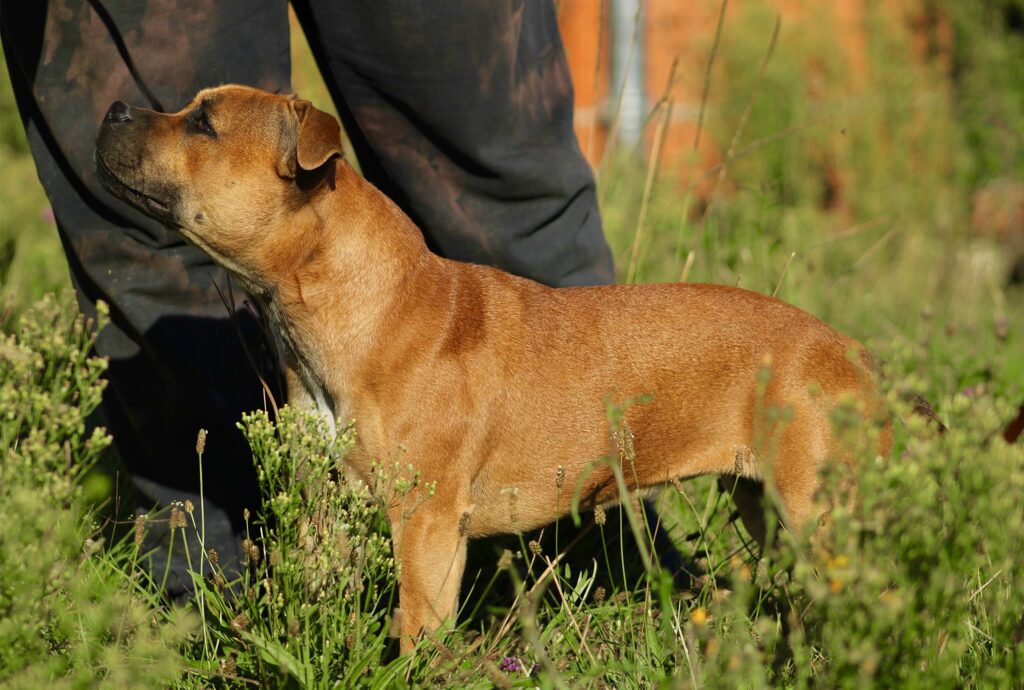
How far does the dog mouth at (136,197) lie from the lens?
3.17 m

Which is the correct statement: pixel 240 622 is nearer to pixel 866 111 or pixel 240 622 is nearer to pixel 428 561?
pixel 428 561

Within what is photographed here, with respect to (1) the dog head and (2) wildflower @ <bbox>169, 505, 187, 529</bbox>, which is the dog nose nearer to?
(1) the dog head

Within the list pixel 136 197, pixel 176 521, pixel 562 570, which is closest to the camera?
pixel 176 521

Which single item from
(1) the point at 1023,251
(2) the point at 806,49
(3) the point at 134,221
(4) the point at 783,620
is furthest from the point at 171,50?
(1) the point at 1023,251

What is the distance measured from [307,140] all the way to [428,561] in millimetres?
1139

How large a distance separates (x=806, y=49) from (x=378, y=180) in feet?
20.2

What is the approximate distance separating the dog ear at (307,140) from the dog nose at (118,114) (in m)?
0.41

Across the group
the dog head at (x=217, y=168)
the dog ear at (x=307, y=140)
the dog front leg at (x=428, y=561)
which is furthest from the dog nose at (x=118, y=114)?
the dog front leg at (x=428, y=561)

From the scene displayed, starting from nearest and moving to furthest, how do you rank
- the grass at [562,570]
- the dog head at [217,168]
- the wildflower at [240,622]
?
the grass at [562,570], the wildflower at [240,622], the dog head at [217,168]

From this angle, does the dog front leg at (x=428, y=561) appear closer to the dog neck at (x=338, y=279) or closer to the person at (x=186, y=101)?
the dog neck at (x=338, y=279)

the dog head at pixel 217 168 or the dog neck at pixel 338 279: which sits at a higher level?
the dog head at pixel 217 168

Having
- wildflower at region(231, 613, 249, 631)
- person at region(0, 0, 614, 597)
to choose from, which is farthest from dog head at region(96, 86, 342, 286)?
wildflower at region(231, 613, 249, 631)

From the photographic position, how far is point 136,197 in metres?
3.18

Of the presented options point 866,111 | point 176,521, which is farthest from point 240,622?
point 866,111
